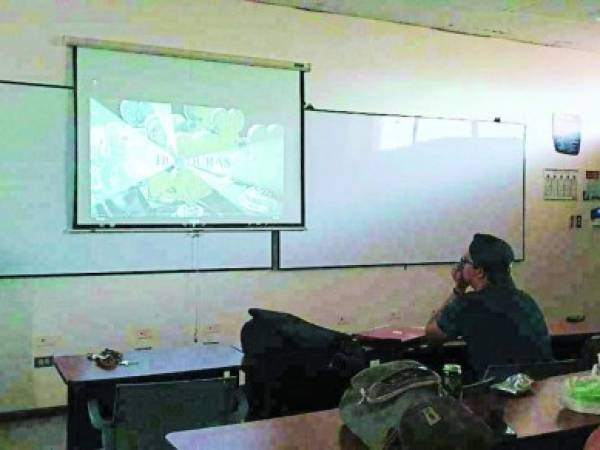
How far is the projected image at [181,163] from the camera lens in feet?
16.1

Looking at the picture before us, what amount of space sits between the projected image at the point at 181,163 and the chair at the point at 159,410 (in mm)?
2285

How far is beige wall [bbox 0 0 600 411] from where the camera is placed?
474cm

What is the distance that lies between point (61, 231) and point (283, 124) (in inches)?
69.0

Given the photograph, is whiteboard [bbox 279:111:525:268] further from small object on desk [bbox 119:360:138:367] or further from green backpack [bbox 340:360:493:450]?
green backpack [bbox 340:360:493:450]

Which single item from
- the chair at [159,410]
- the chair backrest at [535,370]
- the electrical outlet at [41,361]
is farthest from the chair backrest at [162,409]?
the electrical outlet at [41,361]

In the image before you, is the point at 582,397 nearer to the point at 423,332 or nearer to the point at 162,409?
the point at 162,409

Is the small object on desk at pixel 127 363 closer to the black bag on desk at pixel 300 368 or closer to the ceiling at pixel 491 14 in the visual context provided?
the black bag on desk at pixel 300 368

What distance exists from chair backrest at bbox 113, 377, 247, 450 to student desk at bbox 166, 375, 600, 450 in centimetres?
88

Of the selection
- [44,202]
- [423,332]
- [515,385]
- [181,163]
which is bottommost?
[423,332]

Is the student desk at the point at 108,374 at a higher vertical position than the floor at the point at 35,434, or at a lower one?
higher

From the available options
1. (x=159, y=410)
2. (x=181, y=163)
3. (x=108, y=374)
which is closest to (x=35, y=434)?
(x=108, y=374)

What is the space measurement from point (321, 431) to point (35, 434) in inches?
124

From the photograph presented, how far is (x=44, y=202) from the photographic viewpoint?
474 centimetres

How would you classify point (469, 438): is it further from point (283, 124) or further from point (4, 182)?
point (283, 124)
